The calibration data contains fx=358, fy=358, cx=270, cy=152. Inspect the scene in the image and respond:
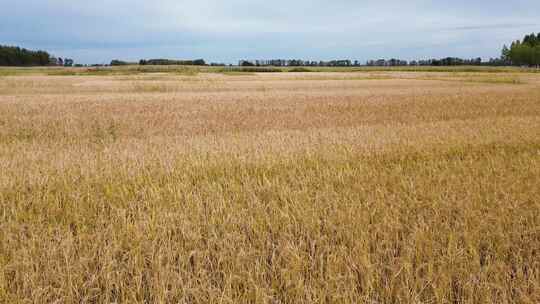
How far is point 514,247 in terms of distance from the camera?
2.77 meters

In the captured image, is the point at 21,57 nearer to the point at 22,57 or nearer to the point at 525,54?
the point at 22,57

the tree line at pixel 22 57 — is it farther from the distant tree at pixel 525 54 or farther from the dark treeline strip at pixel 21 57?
the distant tree at pixel 525 54

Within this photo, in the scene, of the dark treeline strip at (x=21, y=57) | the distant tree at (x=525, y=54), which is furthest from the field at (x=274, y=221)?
the dark treeline strip at (x=21, y=57)

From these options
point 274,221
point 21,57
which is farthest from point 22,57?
point 274,221

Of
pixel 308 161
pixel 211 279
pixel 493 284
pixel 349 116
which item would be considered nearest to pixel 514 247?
pixel 493 284

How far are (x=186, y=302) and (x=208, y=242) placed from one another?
26.5 inches

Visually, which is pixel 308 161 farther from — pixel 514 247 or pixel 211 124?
pixel 211 124

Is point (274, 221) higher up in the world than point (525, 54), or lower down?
lower down

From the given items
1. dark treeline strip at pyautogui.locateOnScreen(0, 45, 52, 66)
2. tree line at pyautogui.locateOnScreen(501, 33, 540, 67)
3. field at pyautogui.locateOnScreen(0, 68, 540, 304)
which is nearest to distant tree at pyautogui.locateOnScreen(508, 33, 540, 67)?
tree line at pyautogui.locateOnScreen(501, 33, 540, 67)

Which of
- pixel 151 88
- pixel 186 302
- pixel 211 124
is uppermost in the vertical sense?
→ pixel 151 88

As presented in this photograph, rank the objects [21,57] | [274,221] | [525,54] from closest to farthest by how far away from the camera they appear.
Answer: [274,221] < [525,54] < [21,57]

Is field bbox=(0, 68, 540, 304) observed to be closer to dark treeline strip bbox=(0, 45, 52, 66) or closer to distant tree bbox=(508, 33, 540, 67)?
distant tree bbox=(508, 33, 540, 67)

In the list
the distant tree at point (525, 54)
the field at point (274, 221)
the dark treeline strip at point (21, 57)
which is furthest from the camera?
the dark treeline strip at point (21, 57)

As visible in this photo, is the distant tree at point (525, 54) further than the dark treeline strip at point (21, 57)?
No
